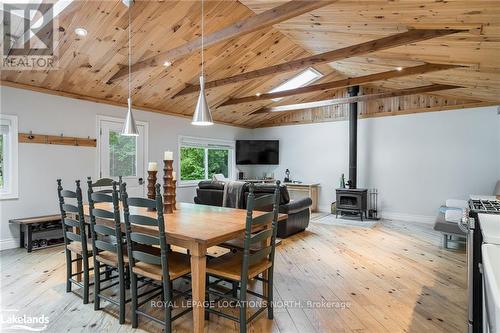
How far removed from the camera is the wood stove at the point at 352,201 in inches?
252

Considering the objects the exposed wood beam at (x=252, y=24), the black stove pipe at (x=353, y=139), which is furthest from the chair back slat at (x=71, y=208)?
the black stove pipe at (x=353, y=139)

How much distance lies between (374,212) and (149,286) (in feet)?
18.1

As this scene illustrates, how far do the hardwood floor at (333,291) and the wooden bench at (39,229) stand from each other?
8.1 inches

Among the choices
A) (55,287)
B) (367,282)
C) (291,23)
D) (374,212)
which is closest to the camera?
(55,287)

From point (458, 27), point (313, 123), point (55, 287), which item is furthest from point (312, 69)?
point (55, 287)

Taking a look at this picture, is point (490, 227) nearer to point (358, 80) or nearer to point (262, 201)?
point (262, 201)

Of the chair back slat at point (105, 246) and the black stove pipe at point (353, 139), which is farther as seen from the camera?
the black stove pipe at point (353, 139)

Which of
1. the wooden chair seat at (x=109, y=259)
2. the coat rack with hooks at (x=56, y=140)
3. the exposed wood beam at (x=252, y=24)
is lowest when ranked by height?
the wooden chair seat at (x=109, y=259)

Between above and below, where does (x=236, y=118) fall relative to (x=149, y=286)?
above

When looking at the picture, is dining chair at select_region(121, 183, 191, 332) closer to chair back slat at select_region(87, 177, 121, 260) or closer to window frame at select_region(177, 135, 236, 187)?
chair back slat at select_region(87, 177, 121, 260)

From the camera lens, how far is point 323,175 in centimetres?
772

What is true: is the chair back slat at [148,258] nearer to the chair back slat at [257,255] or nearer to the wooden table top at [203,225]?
the wooden table top at [203,225]

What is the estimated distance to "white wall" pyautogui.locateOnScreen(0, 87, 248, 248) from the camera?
4.20 m

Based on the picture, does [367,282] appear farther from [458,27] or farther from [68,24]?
[68,24]
